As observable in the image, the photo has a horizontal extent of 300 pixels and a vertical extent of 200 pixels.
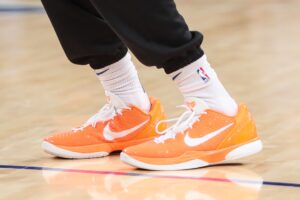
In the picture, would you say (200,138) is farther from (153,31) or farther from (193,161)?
(153,31)

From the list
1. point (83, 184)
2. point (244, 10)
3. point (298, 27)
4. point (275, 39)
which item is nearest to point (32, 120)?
point (83, 184)

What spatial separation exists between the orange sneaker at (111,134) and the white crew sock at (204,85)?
13 centimetres

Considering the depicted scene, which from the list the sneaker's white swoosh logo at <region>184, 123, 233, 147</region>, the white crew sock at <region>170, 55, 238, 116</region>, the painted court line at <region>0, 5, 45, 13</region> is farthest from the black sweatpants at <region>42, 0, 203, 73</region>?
the painted court line at <region>0, 5, 45, 13</region>

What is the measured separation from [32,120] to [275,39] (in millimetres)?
1290

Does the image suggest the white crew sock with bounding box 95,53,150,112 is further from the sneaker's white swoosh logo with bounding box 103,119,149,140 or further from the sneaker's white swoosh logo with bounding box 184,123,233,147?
the sneaker's white swoosh logo with bounding box 184,123,233,147

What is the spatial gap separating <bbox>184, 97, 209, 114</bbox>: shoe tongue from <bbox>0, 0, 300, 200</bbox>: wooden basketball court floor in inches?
3.8

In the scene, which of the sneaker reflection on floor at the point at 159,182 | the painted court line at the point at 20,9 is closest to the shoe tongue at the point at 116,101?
the sneaker reflection on floor at the point at 159,182

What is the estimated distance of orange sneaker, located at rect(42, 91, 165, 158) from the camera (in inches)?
58.9

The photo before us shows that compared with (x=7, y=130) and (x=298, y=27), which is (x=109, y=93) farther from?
(x=298, y=27)

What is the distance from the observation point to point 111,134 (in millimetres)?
1510

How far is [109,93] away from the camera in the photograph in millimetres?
1503

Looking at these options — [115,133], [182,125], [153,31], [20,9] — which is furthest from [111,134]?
[20,9]

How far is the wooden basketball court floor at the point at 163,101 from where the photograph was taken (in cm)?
128

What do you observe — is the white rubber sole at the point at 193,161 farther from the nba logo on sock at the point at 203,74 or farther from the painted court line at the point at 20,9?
the painted court line at the point at 20,9
